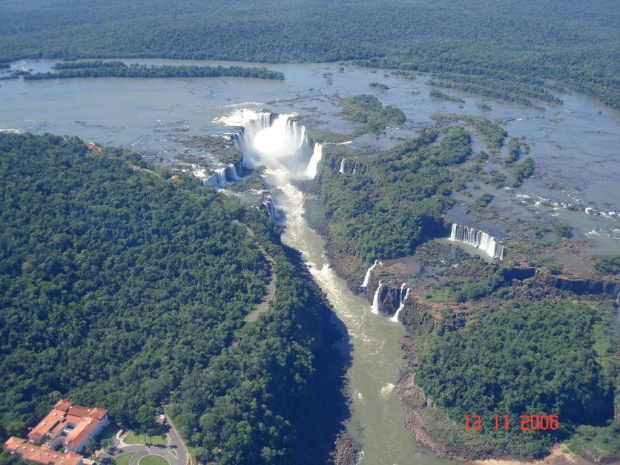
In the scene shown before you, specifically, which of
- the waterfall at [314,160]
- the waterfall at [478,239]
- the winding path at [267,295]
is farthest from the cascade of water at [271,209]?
the waterfall at [478,239]

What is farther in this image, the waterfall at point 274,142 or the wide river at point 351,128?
the waterfall at point 274,142

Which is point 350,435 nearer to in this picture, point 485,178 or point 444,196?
point 444,196

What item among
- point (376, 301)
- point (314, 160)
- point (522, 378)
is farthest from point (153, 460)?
point (314, 160)

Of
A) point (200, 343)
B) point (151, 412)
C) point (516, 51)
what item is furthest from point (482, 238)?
point (516, 51)

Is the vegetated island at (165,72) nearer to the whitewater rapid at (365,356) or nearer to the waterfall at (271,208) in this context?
the whitewater rapid at (365,356)

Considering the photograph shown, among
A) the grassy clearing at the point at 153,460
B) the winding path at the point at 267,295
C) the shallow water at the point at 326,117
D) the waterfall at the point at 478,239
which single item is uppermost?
the shallow water at the point at 326,117

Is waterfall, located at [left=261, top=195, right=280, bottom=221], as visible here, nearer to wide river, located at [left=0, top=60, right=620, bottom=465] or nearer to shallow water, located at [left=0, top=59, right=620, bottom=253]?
wide river, located at [left=0, top=60, right=620, bottom=465]
